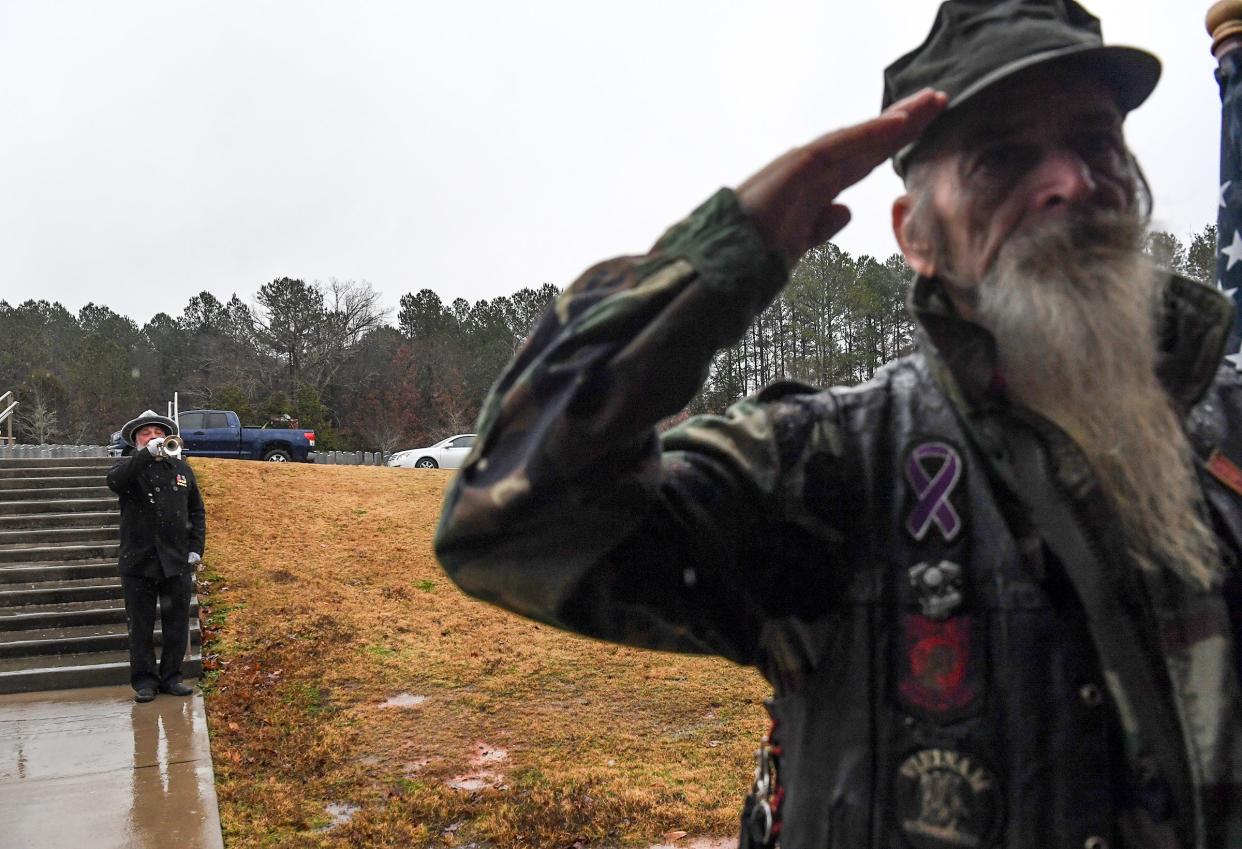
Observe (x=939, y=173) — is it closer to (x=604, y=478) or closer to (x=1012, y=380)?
(x=1012, y=380)

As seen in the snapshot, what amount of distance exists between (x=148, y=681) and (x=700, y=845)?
4963 mm

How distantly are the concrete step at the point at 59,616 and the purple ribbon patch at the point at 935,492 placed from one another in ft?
30.7

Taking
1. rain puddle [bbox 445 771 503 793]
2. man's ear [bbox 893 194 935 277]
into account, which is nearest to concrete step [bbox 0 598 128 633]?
rain puddle [bbox 445 771 503 793]

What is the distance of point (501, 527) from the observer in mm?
1114

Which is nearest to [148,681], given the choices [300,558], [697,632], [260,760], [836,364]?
[260,760]

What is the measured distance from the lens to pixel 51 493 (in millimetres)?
13367

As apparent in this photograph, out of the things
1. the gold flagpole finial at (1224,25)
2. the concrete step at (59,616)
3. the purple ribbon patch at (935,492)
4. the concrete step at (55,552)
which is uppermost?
the gold flagpole finial at (1224,25)

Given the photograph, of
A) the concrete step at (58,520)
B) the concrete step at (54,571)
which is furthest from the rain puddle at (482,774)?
the concrete step at (58,520)

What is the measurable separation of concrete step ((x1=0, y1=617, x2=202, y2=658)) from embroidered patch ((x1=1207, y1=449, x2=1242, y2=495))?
875 cm

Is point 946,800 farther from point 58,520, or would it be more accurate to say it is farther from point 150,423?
point 58,520

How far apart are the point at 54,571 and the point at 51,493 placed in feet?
12.4

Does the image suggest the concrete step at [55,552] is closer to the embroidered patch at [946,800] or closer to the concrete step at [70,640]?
the concrete step at [70,640]

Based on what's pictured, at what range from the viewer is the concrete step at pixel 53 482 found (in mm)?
13773

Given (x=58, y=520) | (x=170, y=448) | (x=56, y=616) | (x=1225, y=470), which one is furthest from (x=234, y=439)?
(x=1225, y=470)
